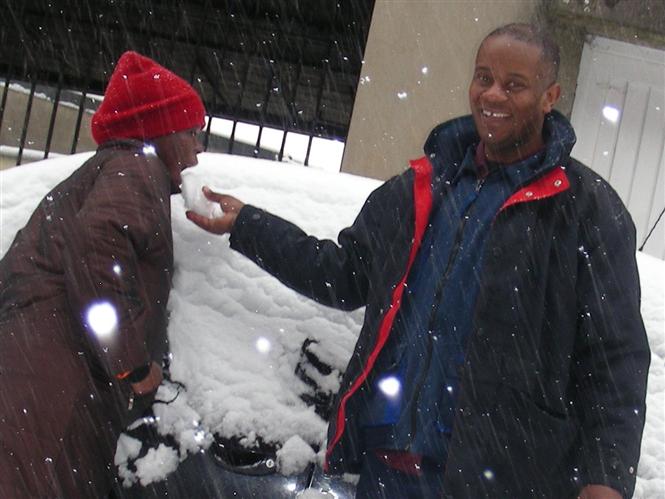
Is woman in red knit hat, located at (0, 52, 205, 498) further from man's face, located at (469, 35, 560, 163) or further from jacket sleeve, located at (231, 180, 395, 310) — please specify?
man's face, located at (469, 35, 560, 163)

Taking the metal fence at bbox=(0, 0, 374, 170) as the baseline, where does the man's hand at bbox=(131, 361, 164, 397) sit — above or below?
below

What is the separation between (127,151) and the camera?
224 cm

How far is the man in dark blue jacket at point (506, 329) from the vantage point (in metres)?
1.74

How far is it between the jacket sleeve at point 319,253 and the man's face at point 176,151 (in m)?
0.24

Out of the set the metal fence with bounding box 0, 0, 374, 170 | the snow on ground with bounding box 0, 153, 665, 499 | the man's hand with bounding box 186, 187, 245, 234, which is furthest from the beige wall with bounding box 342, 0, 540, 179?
the man's hand with bounding box 186, 187, 245, 234

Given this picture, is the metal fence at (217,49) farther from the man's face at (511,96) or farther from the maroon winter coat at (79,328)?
the man's face at (511,96)

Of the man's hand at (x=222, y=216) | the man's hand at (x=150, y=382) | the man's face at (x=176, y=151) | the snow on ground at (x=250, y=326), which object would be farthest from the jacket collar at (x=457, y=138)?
the man's hand at (x=150, y=382)

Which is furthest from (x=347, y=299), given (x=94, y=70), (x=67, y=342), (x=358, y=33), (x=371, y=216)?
(x=94, y=70)

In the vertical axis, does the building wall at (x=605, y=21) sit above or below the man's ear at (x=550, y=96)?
above

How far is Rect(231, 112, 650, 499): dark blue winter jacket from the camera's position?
5.68ft

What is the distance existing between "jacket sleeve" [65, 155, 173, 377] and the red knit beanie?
0.75 feet

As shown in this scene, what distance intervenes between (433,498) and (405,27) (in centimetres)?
375

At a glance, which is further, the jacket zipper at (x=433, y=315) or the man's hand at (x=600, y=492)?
the jacket zipper at (x=433, y=315)

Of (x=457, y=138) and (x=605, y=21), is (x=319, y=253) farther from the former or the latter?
(x=605, y=21)
